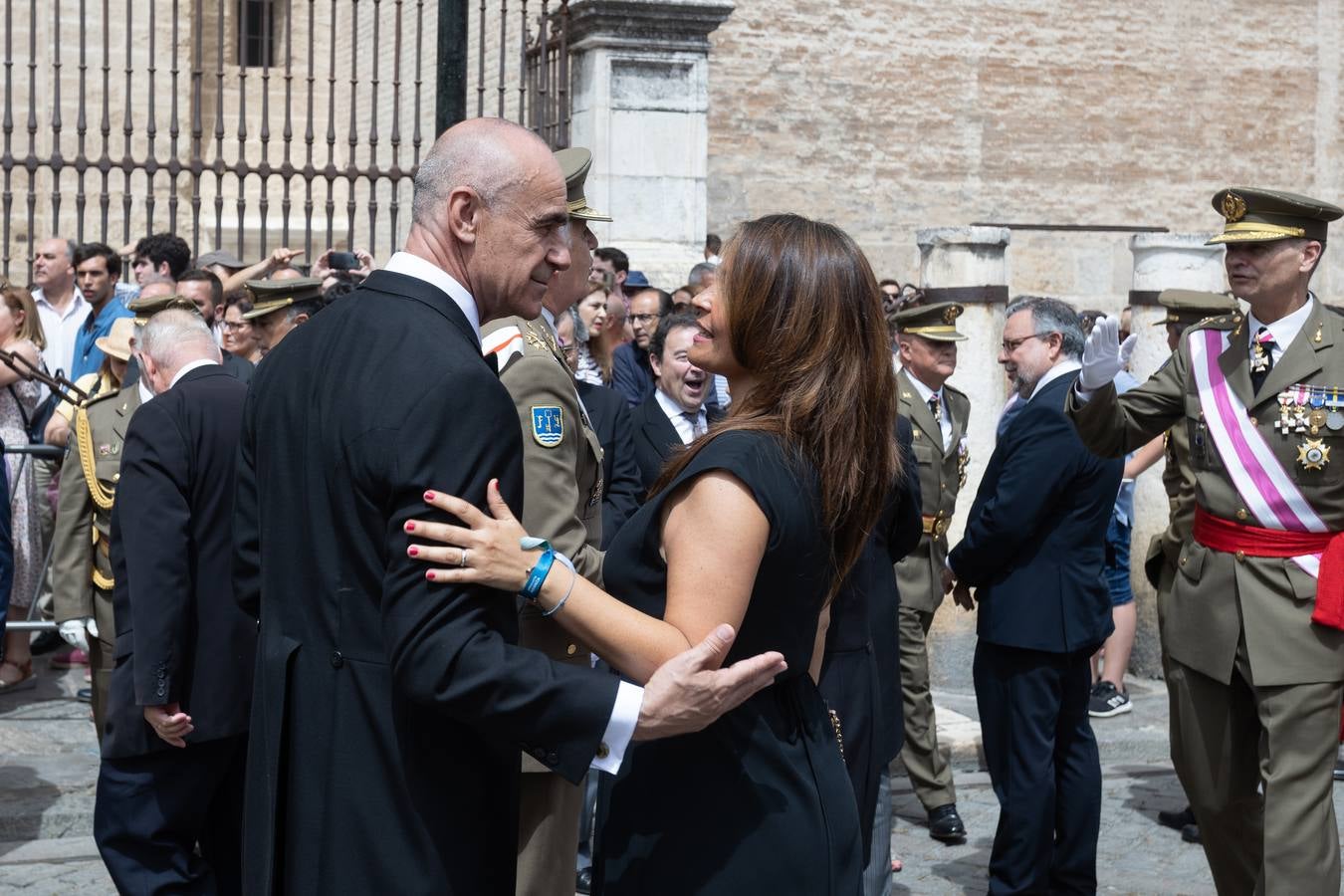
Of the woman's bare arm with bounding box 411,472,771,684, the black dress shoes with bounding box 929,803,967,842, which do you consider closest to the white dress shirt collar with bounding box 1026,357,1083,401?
the black dress shoes with bounding box 929,803,967,842

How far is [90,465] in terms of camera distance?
638 cm

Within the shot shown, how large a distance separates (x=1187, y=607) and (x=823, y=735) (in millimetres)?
2611

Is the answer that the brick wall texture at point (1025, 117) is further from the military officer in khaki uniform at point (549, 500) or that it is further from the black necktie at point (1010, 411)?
the military officer in khaki uniform at point (549, 500)

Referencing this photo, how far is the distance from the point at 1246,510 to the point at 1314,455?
0.25 meters

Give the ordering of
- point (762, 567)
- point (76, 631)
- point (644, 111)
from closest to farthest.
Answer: point (762, 567) < point (76, 631) < point (644, 111)

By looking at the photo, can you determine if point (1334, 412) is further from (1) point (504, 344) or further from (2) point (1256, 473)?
(1) point (504, 344)

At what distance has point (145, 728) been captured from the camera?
4.68 meters

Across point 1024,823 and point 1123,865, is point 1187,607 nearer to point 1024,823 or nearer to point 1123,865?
point 1024,823

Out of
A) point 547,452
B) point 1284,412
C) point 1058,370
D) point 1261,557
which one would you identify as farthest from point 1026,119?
point 547,452

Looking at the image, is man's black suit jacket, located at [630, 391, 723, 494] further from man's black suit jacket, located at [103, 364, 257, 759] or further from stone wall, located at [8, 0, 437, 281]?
stone wall, located at [8, 0, 437, 281]

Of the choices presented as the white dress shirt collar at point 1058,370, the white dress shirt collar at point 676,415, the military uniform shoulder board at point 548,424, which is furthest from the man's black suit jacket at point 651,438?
the military uniform shoulder board at point 548,424

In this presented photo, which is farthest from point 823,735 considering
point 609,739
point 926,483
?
point 926,483

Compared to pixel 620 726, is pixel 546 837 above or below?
below

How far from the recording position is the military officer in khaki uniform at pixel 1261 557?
4.93 metres
